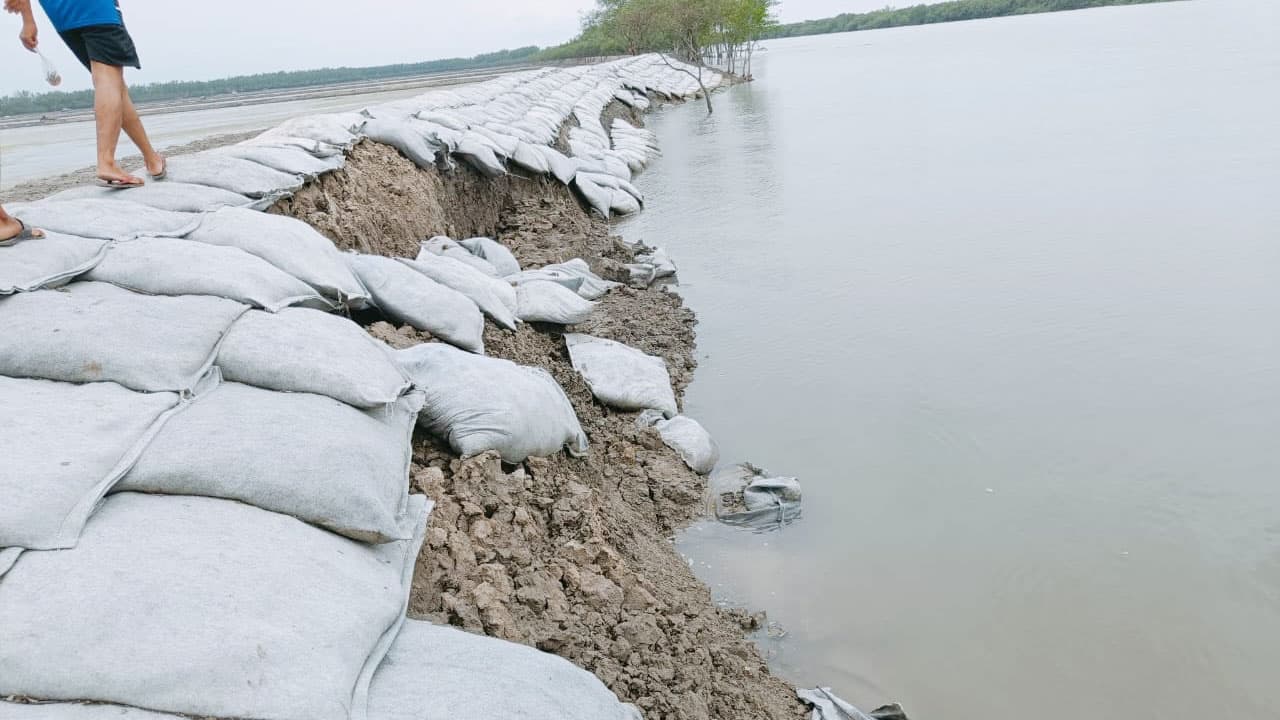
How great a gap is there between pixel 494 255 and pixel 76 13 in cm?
267

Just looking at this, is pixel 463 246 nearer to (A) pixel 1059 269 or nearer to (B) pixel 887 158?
(A) pixel 1059 269

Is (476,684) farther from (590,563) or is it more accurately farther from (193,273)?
(193,273)

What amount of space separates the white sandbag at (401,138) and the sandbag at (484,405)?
3.53 meters

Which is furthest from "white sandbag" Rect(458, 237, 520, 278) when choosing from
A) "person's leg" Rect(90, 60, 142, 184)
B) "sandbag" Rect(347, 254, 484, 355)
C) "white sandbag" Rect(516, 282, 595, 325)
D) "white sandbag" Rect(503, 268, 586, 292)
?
"person's leg" Rect(90, 60, 142, 184)

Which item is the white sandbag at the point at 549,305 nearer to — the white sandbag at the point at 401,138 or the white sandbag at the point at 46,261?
the white sandbag at the point at 401,138

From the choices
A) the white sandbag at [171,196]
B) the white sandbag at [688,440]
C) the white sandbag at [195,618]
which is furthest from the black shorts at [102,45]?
the white sandbag at [688,440]

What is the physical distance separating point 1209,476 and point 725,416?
2.09 meters

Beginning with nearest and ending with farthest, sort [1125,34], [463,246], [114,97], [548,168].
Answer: [114,97]
[463,246]
[548,168]
[1125,34]

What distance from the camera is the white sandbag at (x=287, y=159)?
4.37 meters

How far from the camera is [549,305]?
467cm

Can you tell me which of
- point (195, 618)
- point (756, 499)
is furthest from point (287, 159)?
point (195, 618)

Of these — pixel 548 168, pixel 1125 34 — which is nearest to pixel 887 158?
pixel 548 168

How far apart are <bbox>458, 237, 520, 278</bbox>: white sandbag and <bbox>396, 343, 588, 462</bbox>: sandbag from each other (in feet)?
7.92

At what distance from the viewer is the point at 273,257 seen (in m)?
2.98
